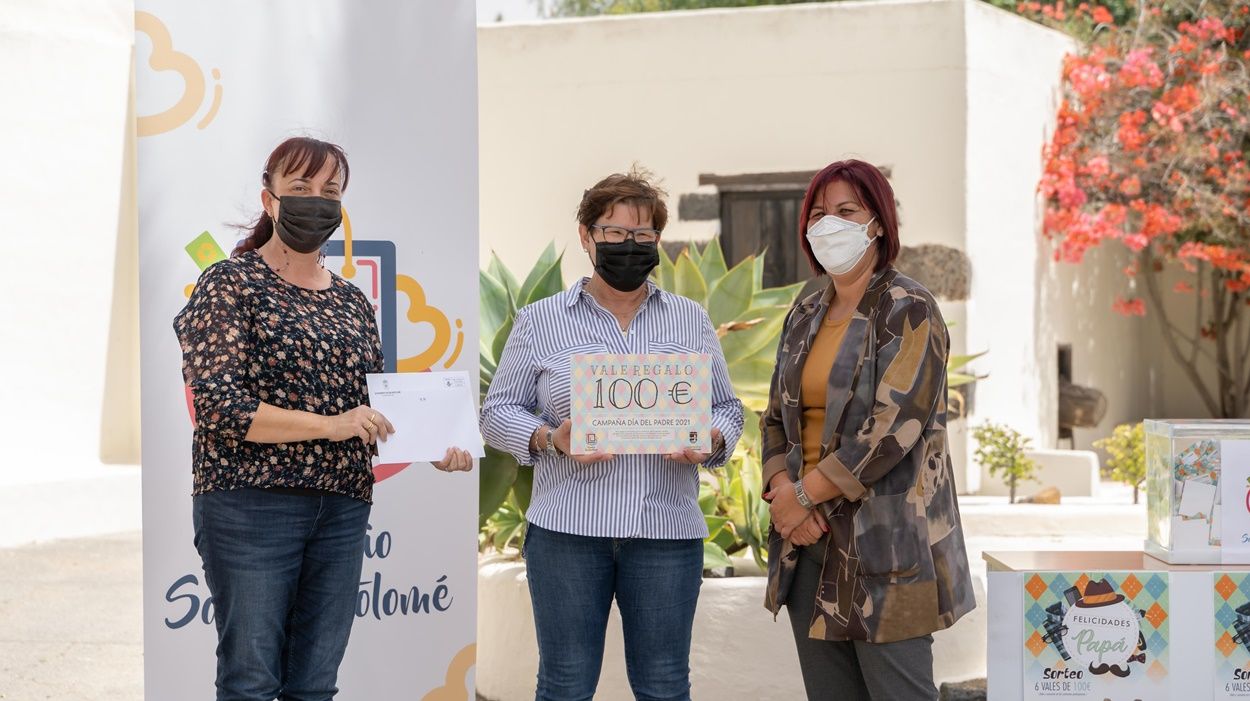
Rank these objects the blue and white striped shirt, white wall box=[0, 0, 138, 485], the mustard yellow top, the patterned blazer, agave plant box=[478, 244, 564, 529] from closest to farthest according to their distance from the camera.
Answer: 1. the patterned blazer
2. the mustard yellow top
3. the blue and white striped shirt
4. agave plant box=[478, 244, 564, 529]
5. white wall box=[0, 0, 138, 485]

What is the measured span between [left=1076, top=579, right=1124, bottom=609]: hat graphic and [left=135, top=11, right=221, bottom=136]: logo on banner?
259cm

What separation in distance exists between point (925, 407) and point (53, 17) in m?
8.14

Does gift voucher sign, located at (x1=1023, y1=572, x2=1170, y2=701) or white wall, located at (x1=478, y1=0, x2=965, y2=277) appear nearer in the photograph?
gift voucher sign, located at (x1=1023, y1=572, x2=1170, y2=701)

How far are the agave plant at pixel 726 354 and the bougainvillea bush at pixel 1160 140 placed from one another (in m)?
4.82

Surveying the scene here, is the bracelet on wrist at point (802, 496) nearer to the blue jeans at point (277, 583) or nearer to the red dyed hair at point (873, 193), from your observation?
the red dyed hair at point (873, 193)

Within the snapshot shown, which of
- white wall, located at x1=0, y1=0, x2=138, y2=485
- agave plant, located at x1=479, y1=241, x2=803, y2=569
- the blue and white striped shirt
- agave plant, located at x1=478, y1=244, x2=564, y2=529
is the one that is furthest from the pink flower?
white wall, located at x1=0, y1=0, x2=138, y2=485

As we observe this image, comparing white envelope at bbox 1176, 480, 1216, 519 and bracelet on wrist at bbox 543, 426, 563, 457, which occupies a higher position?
bracelet on wrist at bbox 543, 426, 563, 457

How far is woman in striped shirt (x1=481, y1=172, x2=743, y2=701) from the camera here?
3160 millimetres

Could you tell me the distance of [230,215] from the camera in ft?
12.3

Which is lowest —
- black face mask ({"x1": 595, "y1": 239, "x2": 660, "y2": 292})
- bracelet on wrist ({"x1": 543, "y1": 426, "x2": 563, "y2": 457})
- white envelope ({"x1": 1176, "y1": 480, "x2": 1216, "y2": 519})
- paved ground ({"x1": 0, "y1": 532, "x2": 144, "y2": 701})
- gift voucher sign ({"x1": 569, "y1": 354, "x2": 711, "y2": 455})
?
paved ground ({"x1": 0, "y1": 532, "x2": 144, "y2": 701})

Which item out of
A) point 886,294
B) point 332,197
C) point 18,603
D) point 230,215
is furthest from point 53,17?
point 886,294

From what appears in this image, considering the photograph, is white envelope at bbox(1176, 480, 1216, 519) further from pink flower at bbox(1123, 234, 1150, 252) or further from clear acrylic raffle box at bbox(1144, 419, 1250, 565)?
pink flower at bbox(1123, 234, 1150, 252)

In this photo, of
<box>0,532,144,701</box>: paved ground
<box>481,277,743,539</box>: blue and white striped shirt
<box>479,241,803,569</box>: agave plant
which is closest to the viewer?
<box>481,277,743,539</box>: blue and white striped shirt

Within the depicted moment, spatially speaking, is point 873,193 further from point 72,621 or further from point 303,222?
point 72,621
